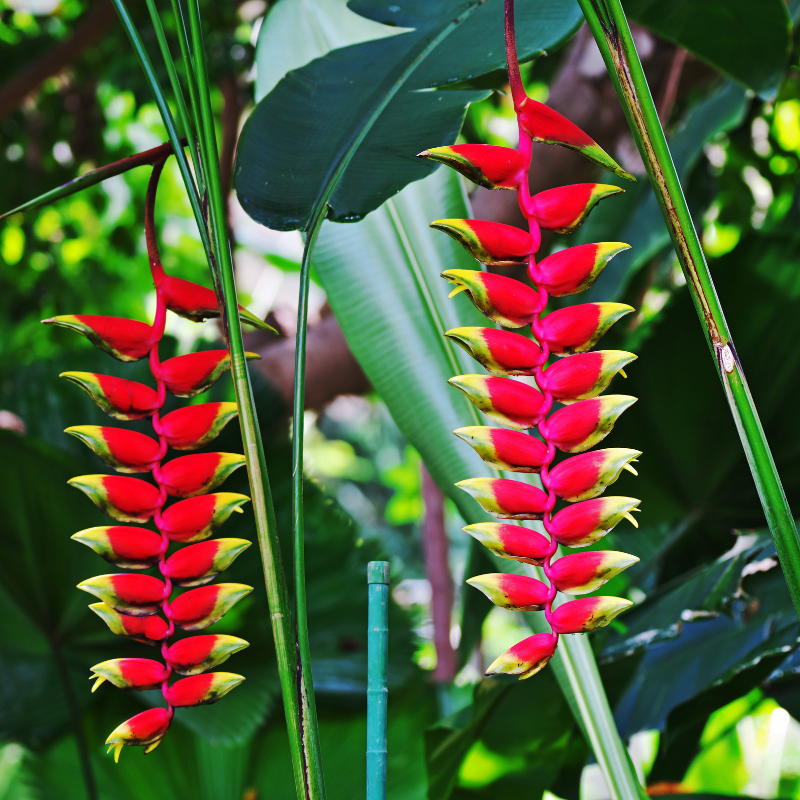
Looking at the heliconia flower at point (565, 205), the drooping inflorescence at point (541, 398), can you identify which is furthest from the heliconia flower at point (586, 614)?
the heliconia flower at point (565, 205)

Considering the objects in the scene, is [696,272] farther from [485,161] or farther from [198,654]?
[198,654]

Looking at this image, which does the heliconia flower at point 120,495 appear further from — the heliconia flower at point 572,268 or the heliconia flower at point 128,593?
the heliconia flower at point 572,268

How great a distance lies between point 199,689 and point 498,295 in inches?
5.5

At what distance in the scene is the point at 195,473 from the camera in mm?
212

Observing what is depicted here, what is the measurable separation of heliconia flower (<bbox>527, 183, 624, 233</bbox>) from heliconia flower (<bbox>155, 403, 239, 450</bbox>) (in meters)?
0.11

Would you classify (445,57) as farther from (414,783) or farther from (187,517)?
(414,783)

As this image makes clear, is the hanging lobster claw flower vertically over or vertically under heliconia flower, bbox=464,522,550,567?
over

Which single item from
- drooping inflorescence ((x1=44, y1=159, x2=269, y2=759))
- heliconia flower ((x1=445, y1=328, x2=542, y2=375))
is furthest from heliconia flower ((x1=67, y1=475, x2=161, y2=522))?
heliconia flower ((x1=445, y1=328, x2=542, y2=375))

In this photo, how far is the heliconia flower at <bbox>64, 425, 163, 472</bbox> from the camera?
205 millimetres

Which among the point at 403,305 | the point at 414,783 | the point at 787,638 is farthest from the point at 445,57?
the point at 414,783

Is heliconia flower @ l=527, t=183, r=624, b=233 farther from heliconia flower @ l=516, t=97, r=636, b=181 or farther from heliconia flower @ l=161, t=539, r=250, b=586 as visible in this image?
heliconia flower @ l=161, t=539, r=250, b=586

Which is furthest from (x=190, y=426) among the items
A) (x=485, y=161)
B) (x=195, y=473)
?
(x=485, y=161)

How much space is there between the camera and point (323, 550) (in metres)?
0.59

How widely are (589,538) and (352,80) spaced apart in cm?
21
